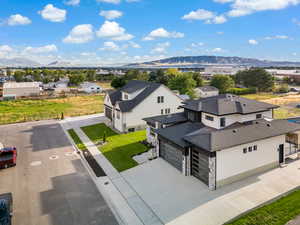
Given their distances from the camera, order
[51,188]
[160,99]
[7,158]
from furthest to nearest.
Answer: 1. [160,99]
2. [7,158]
3. [51,188]

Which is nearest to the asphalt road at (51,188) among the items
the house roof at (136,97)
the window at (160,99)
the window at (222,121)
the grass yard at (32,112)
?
the house roof at (136,97)

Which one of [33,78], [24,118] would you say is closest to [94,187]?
[24,118]

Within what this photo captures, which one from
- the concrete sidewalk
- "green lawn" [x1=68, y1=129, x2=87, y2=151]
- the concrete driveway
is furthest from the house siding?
"green lawn" [x1=68, y1=129, x2=87, y2=151]

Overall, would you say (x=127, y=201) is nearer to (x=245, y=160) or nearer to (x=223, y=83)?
(x=245, y=160)

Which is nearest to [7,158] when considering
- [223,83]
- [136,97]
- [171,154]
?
[171,154]

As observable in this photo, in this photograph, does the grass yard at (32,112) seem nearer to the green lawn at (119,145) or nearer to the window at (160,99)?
the green lawn at (119,145)

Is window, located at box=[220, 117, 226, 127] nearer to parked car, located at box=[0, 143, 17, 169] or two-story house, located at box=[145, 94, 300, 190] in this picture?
two-story house, located at box=[145, 94, 300, 190]
